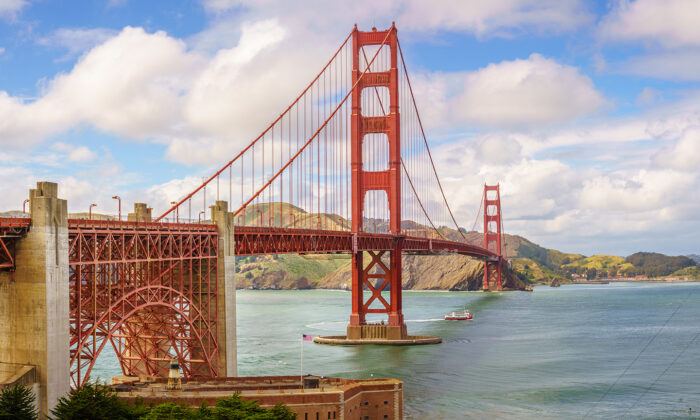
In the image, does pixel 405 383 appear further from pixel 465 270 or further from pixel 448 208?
pixel 465 270

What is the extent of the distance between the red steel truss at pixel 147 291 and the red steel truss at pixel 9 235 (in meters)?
2.53

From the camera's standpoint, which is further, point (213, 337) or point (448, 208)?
point (448, 208)

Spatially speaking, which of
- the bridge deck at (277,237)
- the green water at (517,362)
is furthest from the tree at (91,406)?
the green water at (517,362)

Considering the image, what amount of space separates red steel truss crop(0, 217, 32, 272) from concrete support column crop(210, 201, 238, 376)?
15655 mm

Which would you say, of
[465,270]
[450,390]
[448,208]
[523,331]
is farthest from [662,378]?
[465,270]

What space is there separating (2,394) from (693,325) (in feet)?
291

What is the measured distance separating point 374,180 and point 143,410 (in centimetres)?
4831

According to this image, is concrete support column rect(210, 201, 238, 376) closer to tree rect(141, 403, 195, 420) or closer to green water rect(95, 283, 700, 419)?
green water rect(95, 283, 700, 419)

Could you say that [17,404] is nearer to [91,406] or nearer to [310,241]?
[91,406]

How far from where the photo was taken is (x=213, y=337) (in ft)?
151

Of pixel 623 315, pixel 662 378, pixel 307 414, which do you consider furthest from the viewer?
pixel 623 315

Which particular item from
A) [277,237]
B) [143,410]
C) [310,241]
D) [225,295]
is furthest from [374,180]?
[143,410]

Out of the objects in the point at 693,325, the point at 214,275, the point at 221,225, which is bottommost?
the point at 693,325

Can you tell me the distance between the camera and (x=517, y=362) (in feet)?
207
